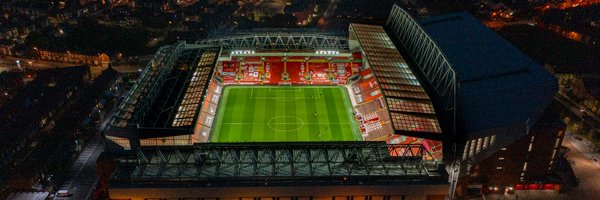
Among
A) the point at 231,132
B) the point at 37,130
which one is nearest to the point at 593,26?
the point at 231,132

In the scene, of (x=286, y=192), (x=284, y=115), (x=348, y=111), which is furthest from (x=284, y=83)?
(x=286, y=192)

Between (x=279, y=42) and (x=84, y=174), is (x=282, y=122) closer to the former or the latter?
(x=279, y=42)

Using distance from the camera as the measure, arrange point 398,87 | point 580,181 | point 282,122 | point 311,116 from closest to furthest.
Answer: point 580,181 → point 398,87 → point 282,122 → point 311,116

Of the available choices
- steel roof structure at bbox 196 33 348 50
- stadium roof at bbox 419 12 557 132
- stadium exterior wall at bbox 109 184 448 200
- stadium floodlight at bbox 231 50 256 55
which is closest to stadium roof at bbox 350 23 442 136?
stadium roof at bbox 419 12 557 132

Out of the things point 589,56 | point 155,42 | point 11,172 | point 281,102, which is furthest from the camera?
point 155,42

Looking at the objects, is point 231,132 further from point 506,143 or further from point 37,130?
point 506,143

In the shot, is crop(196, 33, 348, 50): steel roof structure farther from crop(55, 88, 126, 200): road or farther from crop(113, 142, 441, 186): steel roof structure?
crop(113, 142, 441, 186): steel roof structure
